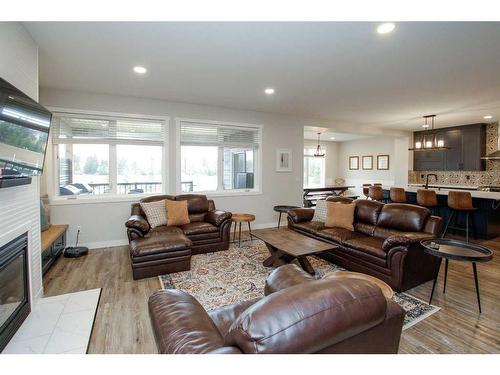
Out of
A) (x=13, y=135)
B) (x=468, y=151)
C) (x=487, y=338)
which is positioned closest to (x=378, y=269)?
(x=487, y=338)

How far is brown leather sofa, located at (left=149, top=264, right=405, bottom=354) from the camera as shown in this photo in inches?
35.6

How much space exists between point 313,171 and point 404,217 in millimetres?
8190

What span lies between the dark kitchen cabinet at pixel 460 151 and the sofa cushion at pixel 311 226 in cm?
620

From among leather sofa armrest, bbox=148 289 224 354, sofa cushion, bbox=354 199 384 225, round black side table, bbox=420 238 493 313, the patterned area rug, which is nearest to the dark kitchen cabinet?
sofa cushion, bbox=354 199 384 225

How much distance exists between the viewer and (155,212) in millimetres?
4227

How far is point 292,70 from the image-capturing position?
350 centimetres

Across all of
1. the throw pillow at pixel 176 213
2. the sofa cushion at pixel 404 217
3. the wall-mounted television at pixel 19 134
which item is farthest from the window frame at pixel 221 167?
the sofa cushion at pixel 404 217

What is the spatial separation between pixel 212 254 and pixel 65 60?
3.21m

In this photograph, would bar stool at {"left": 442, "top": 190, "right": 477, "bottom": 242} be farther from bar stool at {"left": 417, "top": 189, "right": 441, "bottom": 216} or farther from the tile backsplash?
the tile backsplash

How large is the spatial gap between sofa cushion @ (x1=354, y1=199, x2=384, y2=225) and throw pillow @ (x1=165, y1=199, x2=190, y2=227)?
2.74m

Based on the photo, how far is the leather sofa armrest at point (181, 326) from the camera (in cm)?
116

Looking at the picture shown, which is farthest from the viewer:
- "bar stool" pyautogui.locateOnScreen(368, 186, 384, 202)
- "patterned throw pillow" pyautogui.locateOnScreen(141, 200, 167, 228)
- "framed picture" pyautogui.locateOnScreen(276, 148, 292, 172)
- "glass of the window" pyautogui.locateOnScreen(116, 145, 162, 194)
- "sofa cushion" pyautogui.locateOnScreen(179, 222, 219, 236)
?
"bar stool" pyautogui.locateOnScreen(368, 186, 384, 202)

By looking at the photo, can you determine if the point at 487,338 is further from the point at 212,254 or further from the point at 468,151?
the point at 468,151

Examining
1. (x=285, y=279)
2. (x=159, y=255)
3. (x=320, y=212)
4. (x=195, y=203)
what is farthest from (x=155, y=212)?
(x=285, y=279)
